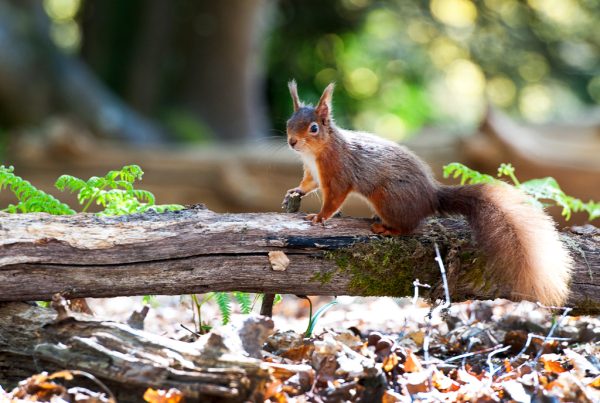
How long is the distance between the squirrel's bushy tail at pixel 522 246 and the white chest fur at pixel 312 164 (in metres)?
0.79

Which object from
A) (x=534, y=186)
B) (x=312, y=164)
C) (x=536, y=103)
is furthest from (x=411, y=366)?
(x=536, y=103)

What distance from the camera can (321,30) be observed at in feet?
46.3

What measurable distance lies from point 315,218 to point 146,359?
114cm

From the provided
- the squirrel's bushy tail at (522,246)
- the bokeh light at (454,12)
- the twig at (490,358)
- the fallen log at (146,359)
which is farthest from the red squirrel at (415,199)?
the bokeh light at (454,12)

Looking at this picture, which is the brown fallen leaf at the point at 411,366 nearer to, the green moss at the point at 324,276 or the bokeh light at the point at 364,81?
the green moss at the point at 324,276

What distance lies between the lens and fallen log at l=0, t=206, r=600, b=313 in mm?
2955

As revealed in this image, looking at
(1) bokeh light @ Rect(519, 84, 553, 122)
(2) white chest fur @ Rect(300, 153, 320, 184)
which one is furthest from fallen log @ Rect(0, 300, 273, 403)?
(1) bokeh light @ Rect(519, 84, 553, 122)

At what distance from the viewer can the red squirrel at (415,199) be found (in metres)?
3.03

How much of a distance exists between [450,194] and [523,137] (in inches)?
194

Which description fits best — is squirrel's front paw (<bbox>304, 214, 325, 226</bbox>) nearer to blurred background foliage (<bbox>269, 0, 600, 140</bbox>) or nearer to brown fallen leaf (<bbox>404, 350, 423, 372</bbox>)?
brown fallen leaf (<bbox>404, 350, 423, 372</bbox>)

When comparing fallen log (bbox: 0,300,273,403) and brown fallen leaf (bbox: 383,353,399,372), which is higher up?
fallen log (bbox: 0,300,273,403)

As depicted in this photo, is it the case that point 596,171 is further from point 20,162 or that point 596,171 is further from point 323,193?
point 20,162

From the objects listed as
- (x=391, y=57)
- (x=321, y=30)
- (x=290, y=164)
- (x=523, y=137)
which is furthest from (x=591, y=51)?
(x=290, y=164)

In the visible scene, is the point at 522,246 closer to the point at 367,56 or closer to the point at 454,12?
the point at 367,56
